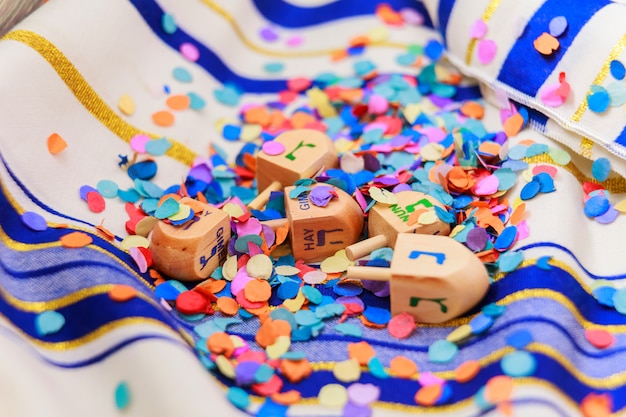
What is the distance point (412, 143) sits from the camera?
1.02 m

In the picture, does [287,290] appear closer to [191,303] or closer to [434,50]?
[191,303]

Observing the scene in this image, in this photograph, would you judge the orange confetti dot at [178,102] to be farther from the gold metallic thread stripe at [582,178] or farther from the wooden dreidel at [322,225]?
the gold metallic thread stripe at [582,178]

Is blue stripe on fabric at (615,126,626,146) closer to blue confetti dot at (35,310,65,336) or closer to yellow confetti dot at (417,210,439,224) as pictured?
yellow confetti dot at (417,210,439,224)

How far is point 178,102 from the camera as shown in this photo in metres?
1.09

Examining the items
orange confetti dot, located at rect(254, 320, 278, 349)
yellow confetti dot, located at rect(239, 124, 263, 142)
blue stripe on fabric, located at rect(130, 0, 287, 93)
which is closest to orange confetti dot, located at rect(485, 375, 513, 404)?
orange confetti dot, located at rect(254, 320, 278, 349)

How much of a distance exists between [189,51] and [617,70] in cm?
64

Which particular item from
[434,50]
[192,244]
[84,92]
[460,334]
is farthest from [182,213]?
[434,50]

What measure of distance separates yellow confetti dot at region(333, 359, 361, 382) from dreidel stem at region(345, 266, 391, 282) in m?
0.10

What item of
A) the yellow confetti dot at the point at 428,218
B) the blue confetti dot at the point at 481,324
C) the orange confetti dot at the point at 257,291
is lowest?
the orange confetti dot at the point at 257,291

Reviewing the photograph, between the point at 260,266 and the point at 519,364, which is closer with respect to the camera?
the point at 519,364

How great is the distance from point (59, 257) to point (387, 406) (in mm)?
390

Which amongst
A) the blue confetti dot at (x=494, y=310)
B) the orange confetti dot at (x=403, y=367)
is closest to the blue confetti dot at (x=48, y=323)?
the orange confetti dot at (x=403, y=367)

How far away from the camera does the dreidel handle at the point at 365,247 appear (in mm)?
844

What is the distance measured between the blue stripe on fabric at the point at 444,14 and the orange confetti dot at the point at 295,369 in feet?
2.06
